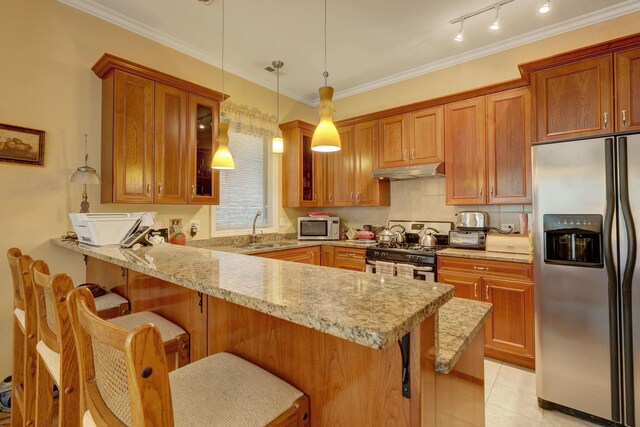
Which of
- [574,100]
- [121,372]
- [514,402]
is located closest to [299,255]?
[514,402]

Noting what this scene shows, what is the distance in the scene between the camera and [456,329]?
3.44 feet

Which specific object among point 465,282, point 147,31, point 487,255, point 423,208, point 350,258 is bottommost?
point 465,282

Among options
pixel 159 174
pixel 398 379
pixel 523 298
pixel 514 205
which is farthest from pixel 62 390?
pixel 514 205

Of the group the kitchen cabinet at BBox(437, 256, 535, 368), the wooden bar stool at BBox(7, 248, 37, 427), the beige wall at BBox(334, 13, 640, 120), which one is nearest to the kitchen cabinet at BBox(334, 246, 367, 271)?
the kitchen cabinet at BBox(437, 256, 535, 368)

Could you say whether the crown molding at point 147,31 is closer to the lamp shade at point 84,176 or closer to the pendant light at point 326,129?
the lamp shade at point 84,176

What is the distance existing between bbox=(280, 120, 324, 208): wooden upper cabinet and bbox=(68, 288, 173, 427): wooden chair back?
129 inches

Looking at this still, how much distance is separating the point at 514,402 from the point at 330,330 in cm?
226

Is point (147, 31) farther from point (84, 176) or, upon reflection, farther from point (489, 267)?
point (489, 267)

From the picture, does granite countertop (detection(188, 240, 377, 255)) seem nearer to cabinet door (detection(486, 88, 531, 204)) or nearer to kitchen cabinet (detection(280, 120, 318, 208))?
kitchen cabinet (detection(280, 120, 318, 208))

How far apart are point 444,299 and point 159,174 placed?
2.53 metres

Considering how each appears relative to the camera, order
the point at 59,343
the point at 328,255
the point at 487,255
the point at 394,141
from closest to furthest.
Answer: the point at 59,343
the point at 487,255
the point at 394,141
the point at 328,255

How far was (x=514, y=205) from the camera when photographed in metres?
3.01

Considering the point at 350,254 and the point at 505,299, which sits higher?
the point at 350,254

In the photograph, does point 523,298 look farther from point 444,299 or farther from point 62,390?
point 62,390
